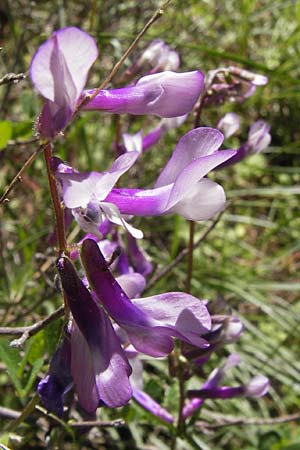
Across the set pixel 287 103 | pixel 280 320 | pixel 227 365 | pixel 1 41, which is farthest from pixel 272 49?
pixel 227 365

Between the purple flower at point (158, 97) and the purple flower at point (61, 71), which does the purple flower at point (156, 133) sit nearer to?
the purple flower at point (158, 97)

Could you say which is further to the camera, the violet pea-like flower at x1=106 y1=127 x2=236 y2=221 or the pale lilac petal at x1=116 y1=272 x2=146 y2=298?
the pale lilac petal at x1=116 y1=272 x2=146 y2=298

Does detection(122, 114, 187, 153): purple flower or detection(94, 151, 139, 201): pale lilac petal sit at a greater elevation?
detection(94, 151, 139, 201): pale lilac petal

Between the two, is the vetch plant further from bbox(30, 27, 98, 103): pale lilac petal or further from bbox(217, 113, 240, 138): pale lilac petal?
bbox(217, 113, 240, 138): pale lilac petal

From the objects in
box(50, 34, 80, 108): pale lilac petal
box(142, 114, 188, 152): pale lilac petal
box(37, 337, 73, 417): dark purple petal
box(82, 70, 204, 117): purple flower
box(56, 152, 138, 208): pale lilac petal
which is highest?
box(50, 34, 80, 108): pale lilac petal

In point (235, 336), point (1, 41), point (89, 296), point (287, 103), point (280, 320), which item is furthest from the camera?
point (287, 103)

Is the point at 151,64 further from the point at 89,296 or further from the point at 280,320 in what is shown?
the point at 280,320

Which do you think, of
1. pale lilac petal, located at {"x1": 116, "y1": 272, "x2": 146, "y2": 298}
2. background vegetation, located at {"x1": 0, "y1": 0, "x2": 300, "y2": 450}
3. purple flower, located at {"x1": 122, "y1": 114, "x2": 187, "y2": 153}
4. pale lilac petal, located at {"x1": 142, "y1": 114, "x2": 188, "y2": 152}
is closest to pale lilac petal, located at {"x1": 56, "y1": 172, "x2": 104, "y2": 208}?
pale lilac petal, located at {"x1": 116, "y1": 272, "x2": 146, "y2": 298}

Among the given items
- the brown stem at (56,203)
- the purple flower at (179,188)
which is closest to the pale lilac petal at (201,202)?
the purple flower at (179,188)
